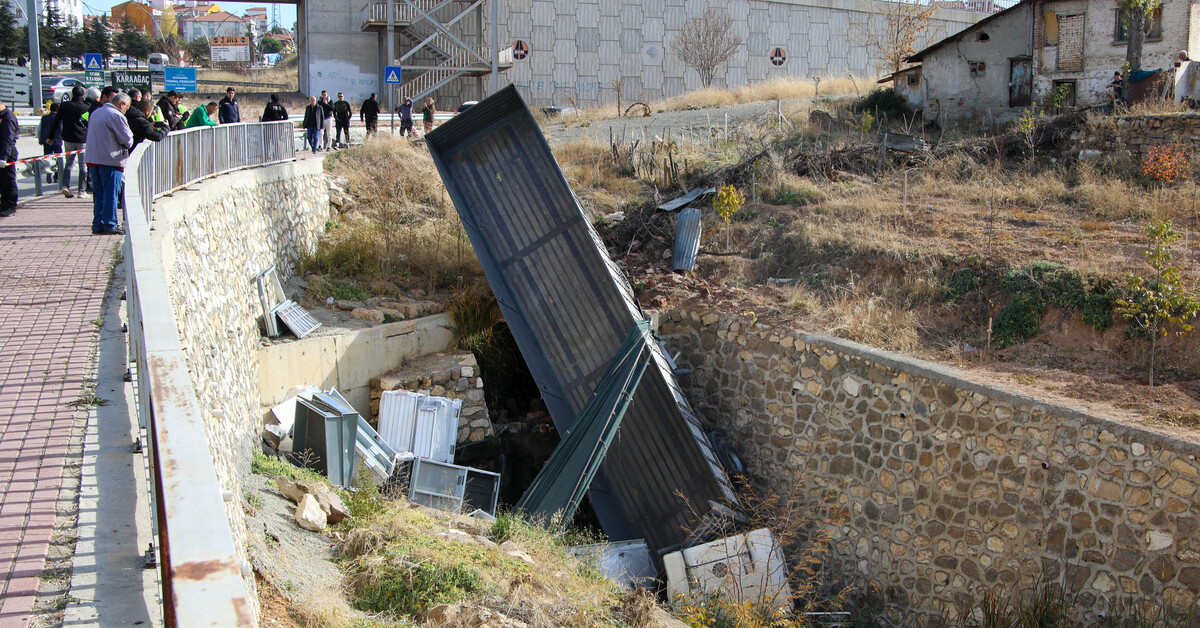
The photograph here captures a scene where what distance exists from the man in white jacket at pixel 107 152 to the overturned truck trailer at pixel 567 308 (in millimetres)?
4554

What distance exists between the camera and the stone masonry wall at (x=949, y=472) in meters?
7.96

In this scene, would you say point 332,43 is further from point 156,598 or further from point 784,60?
point 156,598

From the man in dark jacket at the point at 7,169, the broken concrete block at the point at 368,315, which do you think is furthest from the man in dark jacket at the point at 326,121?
the broken concrete block at the point at 368,315

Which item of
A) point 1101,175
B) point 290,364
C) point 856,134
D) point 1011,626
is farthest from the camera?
point 856,134

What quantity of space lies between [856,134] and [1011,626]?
14616 mm

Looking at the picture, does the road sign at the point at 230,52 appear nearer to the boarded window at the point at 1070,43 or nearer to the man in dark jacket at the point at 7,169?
the man in dark jacket at the point at 7,169

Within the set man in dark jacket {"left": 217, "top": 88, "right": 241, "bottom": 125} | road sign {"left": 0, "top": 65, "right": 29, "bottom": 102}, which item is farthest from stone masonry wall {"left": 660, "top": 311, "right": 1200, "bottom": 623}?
road sign {"left": 0, "top": 65, "right": 29, "bottom": 102}

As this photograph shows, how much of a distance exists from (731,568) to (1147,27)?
1707cm

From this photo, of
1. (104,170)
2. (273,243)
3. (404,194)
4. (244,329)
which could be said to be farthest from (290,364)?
(404,194)

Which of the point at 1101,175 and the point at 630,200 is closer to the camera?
the point at 1101,175

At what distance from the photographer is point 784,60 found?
45.9m

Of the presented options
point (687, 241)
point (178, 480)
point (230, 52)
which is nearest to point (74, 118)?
point (687, 241)

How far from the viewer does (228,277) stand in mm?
10078

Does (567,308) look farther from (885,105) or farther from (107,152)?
(885,105)
